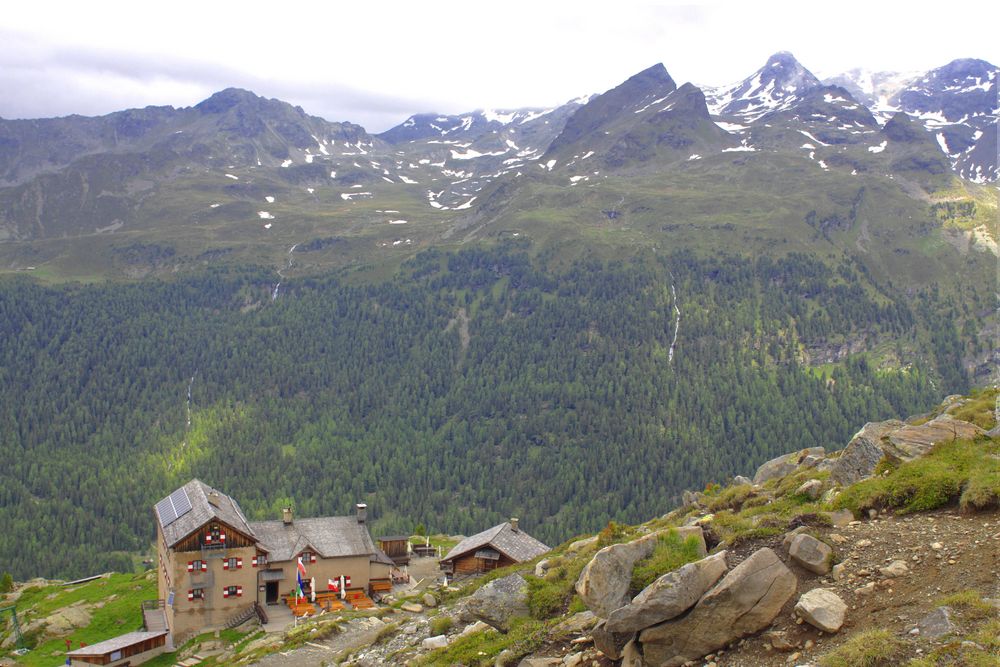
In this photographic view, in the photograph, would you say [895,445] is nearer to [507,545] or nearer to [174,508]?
[507,545]

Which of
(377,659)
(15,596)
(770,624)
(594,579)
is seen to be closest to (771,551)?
(770,624)

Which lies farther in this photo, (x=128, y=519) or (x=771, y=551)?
(x=128, y=519)

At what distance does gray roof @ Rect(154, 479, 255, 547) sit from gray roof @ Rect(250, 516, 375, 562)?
214 cm

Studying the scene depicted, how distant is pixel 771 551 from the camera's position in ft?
72.5

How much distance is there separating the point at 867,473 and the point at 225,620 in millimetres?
52316

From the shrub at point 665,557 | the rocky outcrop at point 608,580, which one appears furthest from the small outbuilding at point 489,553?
the rocky outcrop at point 608,580

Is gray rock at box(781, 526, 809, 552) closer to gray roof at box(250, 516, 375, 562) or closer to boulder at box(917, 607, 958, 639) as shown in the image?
boulder at box(917, 607, 958, 639)

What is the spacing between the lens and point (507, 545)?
6378cm

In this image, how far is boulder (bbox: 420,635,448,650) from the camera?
107 ft

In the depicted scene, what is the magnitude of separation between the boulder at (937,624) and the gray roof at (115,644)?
5773cm

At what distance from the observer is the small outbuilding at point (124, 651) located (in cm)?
5688

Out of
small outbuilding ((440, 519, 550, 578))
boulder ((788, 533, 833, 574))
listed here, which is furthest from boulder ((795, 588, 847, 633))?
small outbuilding ((440, 519, 550, 578))

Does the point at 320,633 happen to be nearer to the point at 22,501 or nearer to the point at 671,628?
the point at 671,628

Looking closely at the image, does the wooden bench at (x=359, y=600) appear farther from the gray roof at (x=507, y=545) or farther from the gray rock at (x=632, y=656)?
the gray rock at (x=632, y=656)
